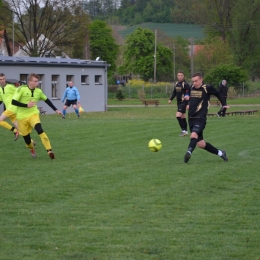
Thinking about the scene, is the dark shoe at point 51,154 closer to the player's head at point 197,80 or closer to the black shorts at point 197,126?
the black shorts at point 197,126

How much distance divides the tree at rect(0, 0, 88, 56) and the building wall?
1608cm

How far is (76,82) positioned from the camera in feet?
157

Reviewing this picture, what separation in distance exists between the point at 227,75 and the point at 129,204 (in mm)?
58089

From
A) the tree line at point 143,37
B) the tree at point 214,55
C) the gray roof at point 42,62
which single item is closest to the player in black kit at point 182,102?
the gray roof at point 42,62

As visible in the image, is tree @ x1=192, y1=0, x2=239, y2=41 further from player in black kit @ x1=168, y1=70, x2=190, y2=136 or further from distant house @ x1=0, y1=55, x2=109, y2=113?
player in black kit @ x1=168, y1=70, x2=190, y2=136

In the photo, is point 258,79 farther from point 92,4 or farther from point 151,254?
point 151,254

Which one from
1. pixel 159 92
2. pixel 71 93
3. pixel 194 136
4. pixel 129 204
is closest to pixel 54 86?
pixel 71 93

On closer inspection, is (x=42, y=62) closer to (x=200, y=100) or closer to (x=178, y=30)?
(x=200, y=100)

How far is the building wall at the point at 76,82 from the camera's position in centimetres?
4419

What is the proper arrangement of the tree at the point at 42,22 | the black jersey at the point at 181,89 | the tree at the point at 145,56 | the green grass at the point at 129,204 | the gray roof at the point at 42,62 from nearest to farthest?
the green grass at the point at 129,204 < the black jersey at the point at 181,89 < the gray roof at the point at 42,62 < the tree at the point at 42,22 < the tree at the point at 145,56

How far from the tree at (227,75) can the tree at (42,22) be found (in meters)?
15.0

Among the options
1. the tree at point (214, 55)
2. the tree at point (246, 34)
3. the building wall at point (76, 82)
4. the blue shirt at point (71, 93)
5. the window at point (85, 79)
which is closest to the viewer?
the blue shirt at point (71, 93)

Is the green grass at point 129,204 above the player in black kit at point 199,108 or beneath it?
beneath

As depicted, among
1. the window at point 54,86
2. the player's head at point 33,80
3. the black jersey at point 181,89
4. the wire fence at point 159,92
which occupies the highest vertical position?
the player's head at point 33,80
